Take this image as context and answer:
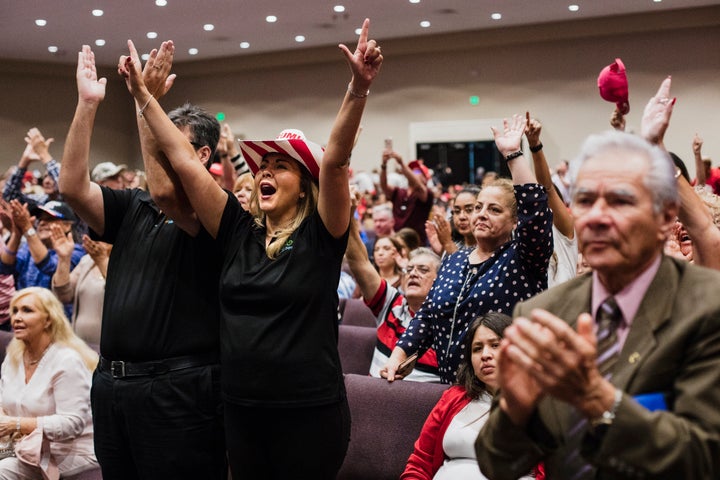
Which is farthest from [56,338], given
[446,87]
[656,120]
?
[446,87]

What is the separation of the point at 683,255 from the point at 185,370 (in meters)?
1.78

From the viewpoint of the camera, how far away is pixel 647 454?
43.7 inches

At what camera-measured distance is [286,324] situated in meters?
2.03

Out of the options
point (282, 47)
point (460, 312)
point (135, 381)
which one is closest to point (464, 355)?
point (460, 312)

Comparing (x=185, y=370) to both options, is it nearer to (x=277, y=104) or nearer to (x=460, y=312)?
(x=460, y=312)

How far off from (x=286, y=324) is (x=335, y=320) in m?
0.16

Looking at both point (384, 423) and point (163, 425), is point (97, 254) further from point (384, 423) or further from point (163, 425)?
point (163, 425)

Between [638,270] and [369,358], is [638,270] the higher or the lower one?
the higher one

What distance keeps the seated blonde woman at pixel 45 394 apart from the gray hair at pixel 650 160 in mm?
2535

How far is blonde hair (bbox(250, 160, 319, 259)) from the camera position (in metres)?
2.11

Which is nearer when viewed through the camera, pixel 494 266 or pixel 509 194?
pixel 494 266

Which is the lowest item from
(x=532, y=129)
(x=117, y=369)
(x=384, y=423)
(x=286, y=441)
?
(x=384, y=423)

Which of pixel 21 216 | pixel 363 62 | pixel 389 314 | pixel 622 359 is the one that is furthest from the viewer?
pixel 21 216

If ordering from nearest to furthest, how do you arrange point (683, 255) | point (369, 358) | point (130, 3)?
point (683, 255), point (369, 358), point (130, 3)
